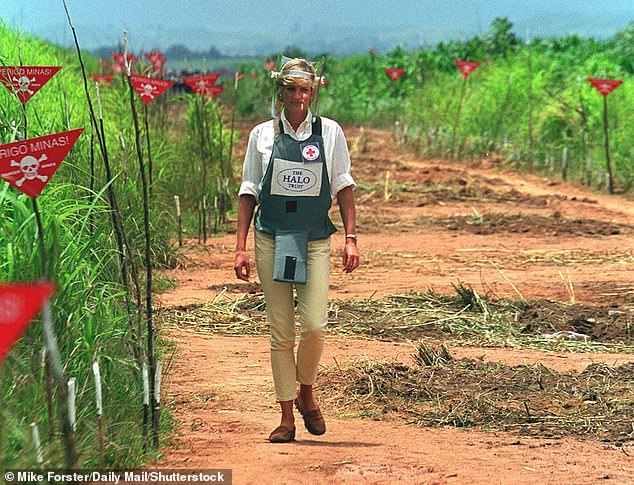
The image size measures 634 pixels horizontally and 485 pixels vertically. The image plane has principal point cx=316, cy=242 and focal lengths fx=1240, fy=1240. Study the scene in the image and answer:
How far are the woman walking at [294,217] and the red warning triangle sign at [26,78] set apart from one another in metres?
1.62

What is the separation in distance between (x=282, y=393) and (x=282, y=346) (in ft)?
0.67

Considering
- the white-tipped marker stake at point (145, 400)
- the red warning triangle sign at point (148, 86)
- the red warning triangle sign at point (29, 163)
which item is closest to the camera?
the red warning triangle sign at point (29, 163)

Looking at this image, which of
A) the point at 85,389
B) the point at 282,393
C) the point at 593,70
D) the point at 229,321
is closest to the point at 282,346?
the point at 282,393

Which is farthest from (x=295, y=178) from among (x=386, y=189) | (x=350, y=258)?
(x=386, y=189)

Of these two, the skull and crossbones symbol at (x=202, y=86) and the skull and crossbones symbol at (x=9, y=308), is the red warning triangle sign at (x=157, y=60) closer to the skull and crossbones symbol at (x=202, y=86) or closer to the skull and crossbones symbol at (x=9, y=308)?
the skull and crossbones symbol at (x=202, y=86)

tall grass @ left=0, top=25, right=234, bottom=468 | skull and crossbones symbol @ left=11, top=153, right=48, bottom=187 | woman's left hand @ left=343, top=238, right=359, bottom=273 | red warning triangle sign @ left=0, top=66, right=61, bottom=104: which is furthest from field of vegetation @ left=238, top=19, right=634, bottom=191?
skull and crossbones symbol @ left=11, top=153, right=48, bottom=187

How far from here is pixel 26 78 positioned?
6590 millimetres

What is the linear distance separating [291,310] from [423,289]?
439 cm

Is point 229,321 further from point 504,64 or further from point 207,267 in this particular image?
point 504,64

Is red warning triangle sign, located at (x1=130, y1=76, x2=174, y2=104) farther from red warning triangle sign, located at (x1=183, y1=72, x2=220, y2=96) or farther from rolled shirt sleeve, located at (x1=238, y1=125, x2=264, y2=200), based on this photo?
rolled shirt sleeve, located at (x1=238, y1=125, x2=264, y2=200)

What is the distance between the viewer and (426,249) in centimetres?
1237

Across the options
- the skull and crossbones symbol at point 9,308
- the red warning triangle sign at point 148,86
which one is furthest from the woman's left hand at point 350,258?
the red warning triangle sign at point 148,86

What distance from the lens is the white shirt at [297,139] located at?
537 centimetres

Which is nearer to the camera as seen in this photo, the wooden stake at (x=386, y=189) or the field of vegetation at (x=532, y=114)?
the wooden stake at (x=386, y=189)
